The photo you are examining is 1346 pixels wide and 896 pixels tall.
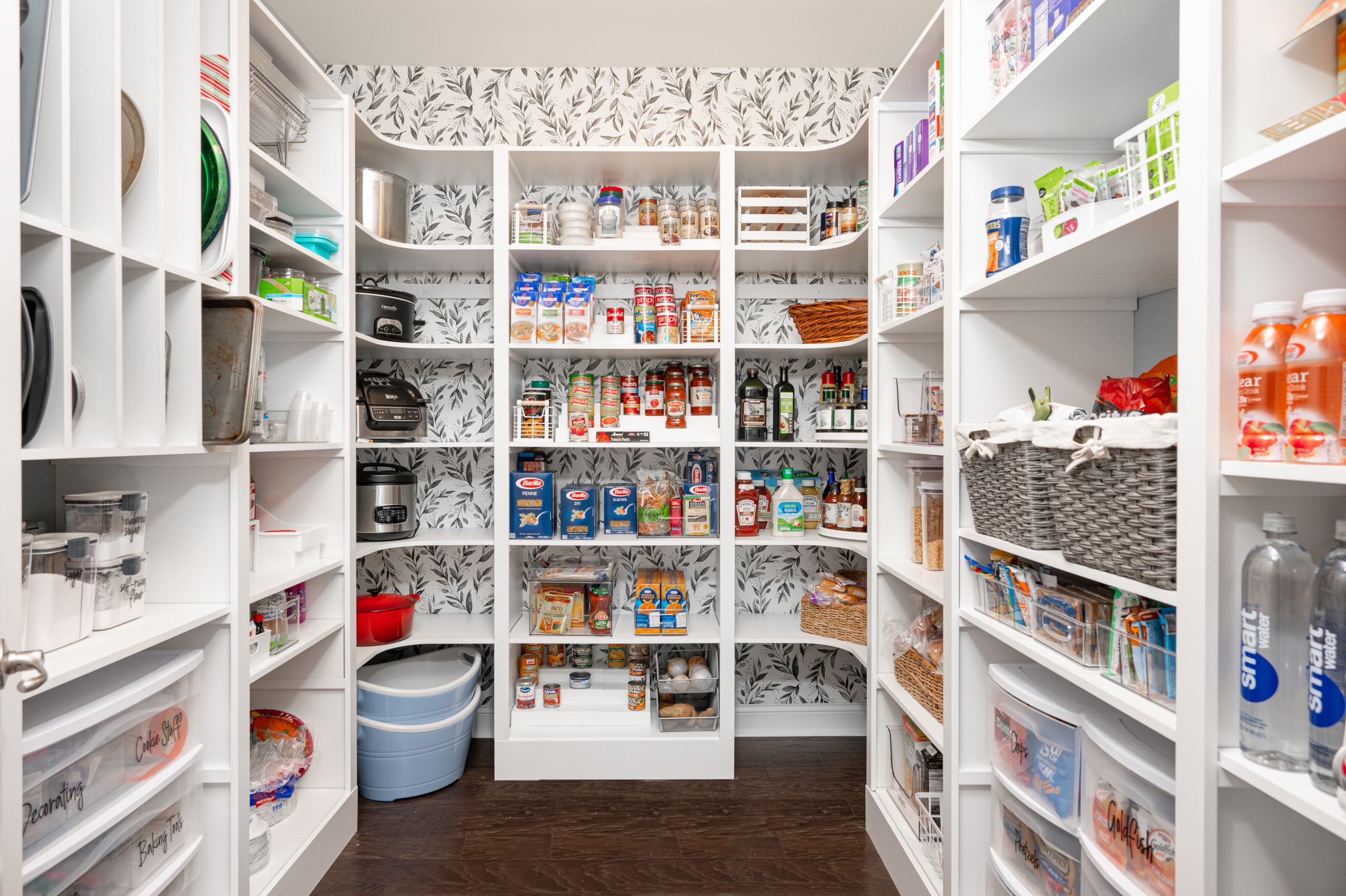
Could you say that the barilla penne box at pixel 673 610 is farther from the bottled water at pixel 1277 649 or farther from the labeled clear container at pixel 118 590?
the bottled water at pixel 1277 649

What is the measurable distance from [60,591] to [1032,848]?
1.89 metres

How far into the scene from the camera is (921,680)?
193 cm

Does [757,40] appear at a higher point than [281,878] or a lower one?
higher

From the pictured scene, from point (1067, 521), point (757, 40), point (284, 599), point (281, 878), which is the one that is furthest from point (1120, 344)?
point (281, 878)

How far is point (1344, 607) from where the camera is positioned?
0.73m

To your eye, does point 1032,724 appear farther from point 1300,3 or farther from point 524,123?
point 524,123

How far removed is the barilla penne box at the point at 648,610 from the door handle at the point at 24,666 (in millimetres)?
1896

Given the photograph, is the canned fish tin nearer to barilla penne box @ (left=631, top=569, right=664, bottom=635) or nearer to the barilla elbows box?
barilla penne box @ (left=631, top=569, right=664, bottom=635)

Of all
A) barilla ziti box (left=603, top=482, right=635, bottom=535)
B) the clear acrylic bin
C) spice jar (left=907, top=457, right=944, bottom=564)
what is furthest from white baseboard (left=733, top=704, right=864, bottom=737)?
the clear acrylic bin

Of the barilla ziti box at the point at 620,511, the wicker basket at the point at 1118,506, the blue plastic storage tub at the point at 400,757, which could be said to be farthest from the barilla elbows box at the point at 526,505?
the wicker basket at the point at 1118,506

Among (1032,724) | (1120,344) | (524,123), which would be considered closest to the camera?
(1032,724)

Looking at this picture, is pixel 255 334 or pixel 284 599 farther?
pixel 284 599

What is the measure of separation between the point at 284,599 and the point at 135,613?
0.60 m

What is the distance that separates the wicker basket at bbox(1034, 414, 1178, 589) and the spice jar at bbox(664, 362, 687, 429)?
157cm
